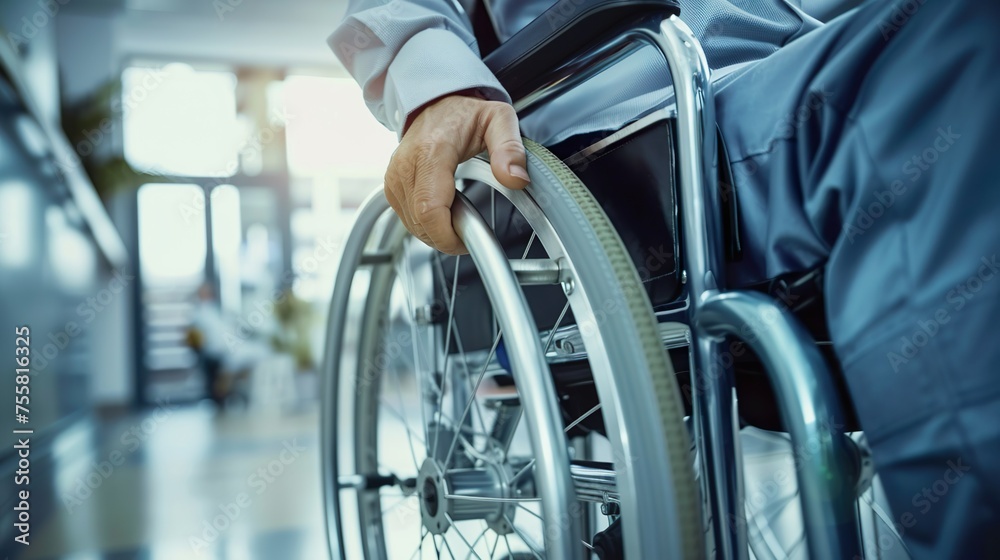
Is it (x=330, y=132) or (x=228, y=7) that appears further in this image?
(x=330, y=132)

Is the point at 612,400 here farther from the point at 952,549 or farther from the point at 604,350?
the point at 952,549

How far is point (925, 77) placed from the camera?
344 millimetres

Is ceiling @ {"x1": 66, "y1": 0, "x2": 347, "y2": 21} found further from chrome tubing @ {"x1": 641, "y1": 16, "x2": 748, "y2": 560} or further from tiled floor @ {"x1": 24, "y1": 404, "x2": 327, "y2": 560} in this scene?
chrome tubing @ {"x1": 641, "y1": 16, "x2": 748, "y2": 560}

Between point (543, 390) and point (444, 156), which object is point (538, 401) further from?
point (444, 156)

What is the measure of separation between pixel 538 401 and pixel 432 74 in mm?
319

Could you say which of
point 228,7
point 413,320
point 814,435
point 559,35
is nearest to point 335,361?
point 413,320

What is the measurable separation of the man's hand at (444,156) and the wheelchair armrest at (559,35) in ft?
0.17

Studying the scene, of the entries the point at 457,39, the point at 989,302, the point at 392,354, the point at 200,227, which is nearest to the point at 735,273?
the point at 989,302

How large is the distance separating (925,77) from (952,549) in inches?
8.6

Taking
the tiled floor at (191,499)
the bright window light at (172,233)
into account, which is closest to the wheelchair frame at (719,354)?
the tiled floor at (191,499)

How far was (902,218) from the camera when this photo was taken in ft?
1.13

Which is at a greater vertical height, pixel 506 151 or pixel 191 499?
pixel 506 151

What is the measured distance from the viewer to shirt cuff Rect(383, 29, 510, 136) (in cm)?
61

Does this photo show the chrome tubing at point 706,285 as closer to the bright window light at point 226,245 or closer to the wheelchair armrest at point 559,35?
the wheelchair armrest at point 559,35
